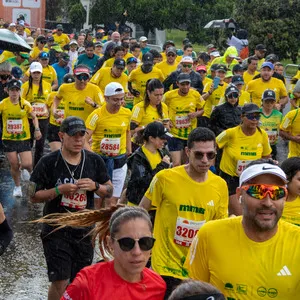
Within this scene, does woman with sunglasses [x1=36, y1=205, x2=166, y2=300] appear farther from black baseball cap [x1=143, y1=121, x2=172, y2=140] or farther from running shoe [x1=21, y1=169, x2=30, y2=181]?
running shoe [x1=21, y1=169, x2=30, y2=181]

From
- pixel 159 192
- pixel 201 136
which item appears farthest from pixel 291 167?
pixel 159 192

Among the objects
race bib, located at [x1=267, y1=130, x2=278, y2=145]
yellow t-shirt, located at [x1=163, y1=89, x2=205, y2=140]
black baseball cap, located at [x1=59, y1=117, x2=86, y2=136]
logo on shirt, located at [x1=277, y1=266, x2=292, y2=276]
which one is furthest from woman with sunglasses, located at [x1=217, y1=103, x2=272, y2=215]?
logo on shirt, located at [x1=277, y1=266, x2=292, y2=276]

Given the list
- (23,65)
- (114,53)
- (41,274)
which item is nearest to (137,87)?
(114,53)

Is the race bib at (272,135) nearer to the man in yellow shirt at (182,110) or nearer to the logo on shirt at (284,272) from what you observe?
the man in yellow shirt at (182,110)

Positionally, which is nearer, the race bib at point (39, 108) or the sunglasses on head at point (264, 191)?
the sunglasses on head at point (264, 191)

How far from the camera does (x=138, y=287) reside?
4.07 metres

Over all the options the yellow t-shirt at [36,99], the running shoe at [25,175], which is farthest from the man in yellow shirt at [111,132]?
the yellow t-shirt at [36,99]

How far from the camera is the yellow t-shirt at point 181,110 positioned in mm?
12453

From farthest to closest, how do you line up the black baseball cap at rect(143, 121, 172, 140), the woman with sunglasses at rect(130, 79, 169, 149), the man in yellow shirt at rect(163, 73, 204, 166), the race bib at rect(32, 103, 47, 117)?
the race bib at rect(32, 103, 47, 117) → the man in yellow shirt at rect(163, 73, 204, 166) → the woman with sunglasses at rect(130, 79, 169, 149) → the black baseball cap at rect(143, 121, 172, 140)

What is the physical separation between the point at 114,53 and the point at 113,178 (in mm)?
7069

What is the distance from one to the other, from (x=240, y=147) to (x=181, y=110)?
3023 millimetres

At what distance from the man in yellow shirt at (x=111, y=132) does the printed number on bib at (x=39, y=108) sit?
3.40 metres

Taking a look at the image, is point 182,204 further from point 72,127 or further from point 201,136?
point 72,127

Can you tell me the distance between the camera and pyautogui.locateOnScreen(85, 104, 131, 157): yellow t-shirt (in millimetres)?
10125
